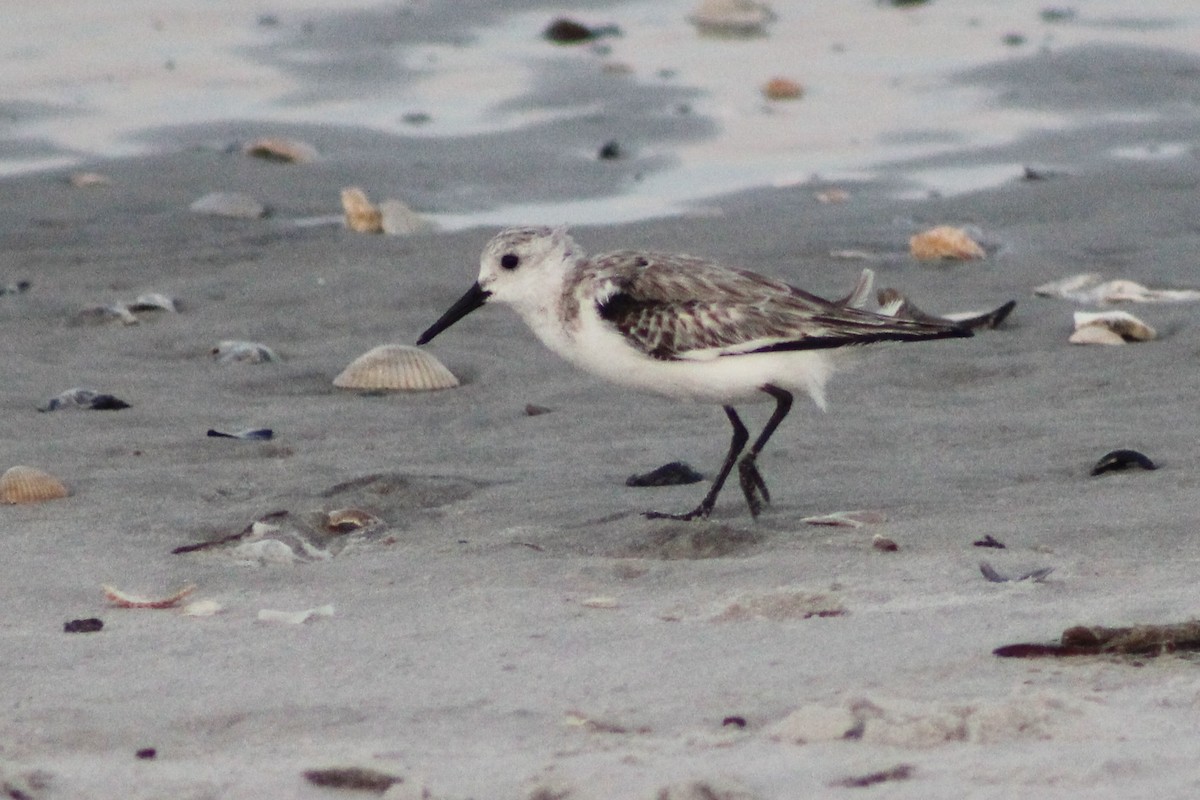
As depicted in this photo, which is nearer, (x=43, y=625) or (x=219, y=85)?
(x=43, y=625)

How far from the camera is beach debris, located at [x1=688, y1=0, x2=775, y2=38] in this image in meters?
14.7

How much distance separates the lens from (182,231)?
32.6ft

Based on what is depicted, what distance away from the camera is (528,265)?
19.9 ft

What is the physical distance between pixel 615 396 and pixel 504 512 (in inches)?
62.4

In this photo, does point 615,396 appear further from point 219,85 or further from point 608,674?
point 219,85

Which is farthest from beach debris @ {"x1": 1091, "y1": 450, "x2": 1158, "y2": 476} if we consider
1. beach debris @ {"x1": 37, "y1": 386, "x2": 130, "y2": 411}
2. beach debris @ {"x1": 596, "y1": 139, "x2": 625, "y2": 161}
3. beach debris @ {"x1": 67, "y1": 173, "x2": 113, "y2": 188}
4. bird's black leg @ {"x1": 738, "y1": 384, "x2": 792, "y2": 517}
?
beach debris @ {"x1": 67, "y1": 173, "x2": 113, "y2": 188}

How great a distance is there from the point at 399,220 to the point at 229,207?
961mm

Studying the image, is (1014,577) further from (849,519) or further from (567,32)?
(567,32)

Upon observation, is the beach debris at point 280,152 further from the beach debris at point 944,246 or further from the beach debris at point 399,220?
the beach debris at point 944,246

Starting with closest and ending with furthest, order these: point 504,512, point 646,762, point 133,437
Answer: point 646,762
point 504,512
point 133,437

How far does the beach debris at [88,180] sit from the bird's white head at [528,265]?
505 cm

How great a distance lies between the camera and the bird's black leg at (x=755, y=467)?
219 inches

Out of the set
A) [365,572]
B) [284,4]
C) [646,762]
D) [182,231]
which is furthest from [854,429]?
[284,4]

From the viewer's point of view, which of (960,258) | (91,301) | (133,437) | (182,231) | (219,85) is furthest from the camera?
(219,85)
